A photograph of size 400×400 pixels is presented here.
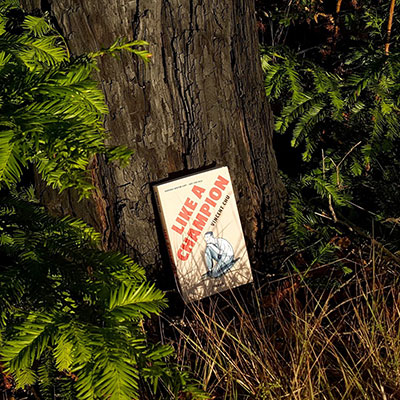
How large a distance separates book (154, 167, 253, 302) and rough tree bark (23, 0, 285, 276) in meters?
0.06

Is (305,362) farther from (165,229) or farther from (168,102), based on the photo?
(168,102)

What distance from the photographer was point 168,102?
6.40ft

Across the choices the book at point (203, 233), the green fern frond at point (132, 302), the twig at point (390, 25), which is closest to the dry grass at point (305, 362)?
the book at point (203, 233)

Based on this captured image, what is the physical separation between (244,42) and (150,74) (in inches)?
16.5

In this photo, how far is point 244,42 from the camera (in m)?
2.06

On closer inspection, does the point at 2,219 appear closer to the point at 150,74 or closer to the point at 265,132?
the point at 150,74

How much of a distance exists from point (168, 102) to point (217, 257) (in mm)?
659

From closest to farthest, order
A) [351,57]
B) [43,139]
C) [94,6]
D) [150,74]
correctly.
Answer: [43,139] → [94,6] → [150,74] → [351,57]

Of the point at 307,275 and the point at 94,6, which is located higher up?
the point at 94,6

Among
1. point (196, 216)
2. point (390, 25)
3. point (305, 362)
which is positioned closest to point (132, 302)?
point (305, 362)

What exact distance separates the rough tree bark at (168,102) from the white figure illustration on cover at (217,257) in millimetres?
145

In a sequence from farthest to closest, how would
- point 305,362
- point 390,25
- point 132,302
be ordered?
point 390,25 → point 305,362 → point 132,302

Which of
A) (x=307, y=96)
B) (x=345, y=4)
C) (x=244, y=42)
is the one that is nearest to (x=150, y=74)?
(x=244, y=42)

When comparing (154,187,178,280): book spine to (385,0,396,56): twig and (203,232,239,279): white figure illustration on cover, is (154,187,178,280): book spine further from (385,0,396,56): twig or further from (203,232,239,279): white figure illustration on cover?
(385,0,396,56): twig
